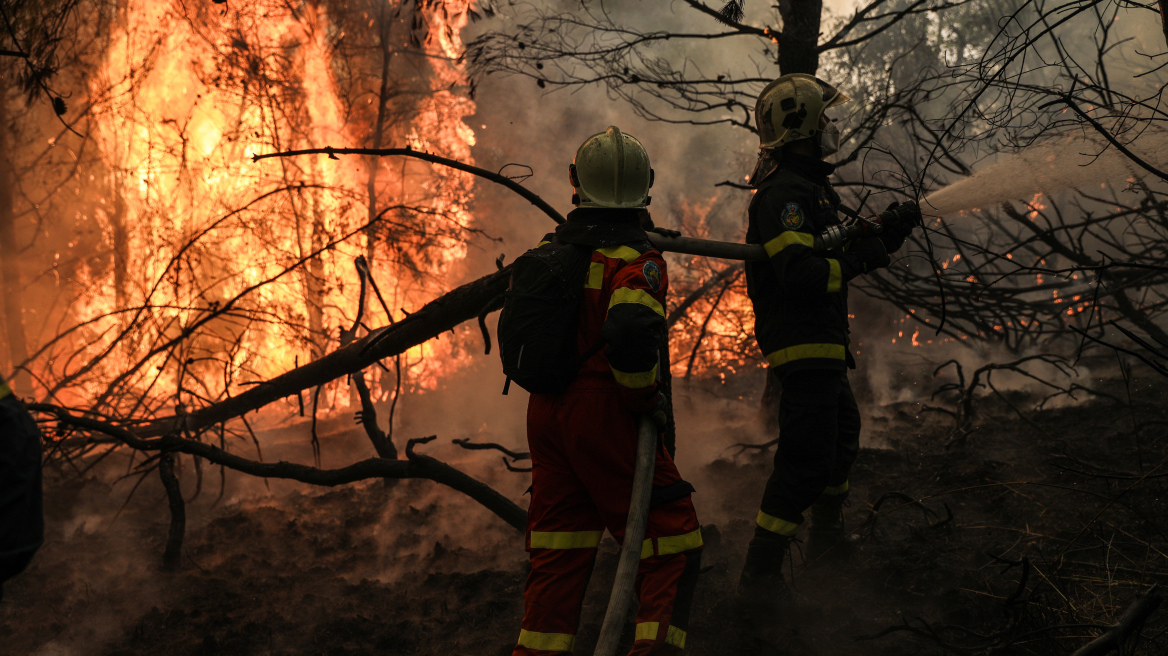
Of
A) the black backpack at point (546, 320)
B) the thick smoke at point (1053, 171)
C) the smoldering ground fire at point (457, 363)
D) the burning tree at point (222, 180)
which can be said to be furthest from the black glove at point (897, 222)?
the burning tree at point (222, 180)

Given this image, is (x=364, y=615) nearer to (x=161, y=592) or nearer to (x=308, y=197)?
(x=161, y=592)

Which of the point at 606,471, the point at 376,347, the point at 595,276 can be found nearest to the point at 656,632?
the point at 606,471

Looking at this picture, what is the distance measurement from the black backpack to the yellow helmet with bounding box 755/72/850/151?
1.23m

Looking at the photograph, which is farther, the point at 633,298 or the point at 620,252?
the point at 620,252

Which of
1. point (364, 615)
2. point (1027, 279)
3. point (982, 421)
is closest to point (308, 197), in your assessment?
point (364, 615)

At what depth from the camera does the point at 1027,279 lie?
10.8 metres

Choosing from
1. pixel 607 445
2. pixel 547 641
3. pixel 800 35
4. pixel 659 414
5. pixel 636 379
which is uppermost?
pixel 800 35

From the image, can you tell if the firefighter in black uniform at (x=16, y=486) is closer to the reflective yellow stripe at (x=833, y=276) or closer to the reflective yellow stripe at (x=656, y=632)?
the reflective yellow stripe at (x=656, y=632)

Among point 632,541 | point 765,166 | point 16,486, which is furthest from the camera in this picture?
point 765,166

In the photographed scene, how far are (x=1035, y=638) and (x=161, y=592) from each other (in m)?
4.08

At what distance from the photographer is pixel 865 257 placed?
A: 2.62 metres

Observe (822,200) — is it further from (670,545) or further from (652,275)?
(670,545)

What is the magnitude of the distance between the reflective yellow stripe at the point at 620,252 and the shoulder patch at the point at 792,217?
0.74 metres

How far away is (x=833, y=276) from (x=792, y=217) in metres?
0.28
